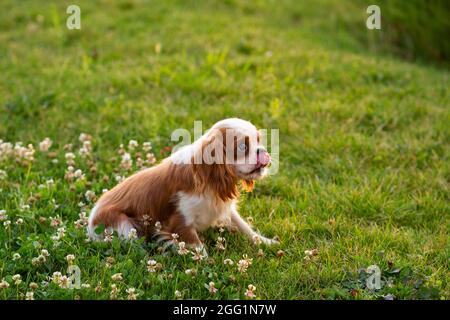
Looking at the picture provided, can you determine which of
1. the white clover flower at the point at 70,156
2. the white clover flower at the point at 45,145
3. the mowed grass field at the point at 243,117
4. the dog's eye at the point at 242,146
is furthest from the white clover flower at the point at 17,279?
the white clover flower at the point at 45,145

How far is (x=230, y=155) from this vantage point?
411 centimetres

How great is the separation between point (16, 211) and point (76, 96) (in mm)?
2444

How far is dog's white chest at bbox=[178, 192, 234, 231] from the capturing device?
427 cm

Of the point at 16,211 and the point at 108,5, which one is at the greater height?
the point at 108,5

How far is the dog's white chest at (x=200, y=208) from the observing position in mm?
4266

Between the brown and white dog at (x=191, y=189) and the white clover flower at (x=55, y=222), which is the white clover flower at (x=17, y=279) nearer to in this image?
the brown and white dog at (x=191, y=189)

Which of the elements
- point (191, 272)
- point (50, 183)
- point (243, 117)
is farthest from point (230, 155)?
point (243, 117)

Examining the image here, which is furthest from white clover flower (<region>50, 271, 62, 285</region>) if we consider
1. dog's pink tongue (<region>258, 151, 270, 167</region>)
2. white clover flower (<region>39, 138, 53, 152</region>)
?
white clover flower (<region>39, 138, 53, 152</region>)

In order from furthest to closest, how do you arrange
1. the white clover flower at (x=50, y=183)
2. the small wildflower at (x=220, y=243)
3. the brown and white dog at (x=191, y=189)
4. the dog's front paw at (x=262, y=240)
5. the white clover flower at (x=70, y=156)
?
the white clover flower at (x=70, y=156) → the white clover flower at (x=50, y=183) → the dog's front paw at (x=262, y=240) → the small wildflower at (x=220, y=243) → the brown and white dog at (x=191, y=189)

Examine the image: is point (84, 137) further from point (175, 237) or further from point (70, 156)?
point (175, 237)

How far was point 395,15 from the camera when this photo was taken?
9.02m
